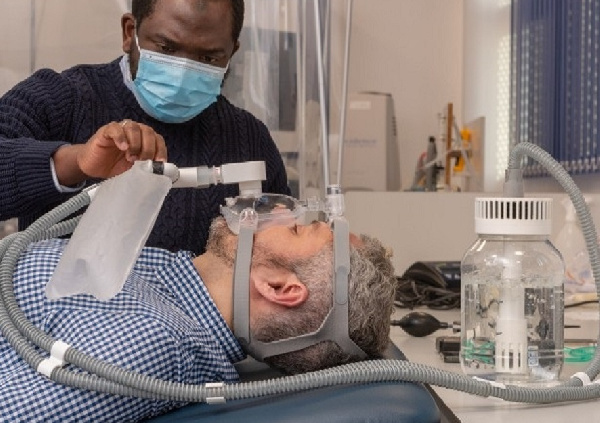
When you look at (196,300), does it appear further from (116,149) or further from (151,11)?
(151,11)

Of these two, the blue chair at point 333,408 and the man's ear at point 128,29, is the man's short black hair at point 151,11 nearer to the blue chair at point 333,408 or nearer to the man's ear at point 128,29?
the man's ear at point 128,29

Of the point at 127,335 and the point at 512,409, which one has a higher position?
the point at 127,335

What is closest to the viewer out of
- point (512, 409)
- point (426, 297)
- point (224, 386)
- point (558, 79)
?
point (224, 386)

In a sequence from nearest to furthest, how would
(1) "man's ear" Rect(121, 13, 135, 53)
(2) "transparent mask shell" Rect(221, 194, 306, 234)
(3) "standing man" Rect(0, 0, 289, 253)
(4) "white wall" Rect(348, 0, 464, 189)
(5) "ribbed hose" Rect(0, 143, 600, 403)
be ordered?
(5) "ribbed hose" Rect(0, 143, 600, 403), (2) "transparent mask shell" Rect(221, 194, 306, 234), (3) "standing man" Rect(0, 0, 289, 253), (1) "man's ear" Rect(121, 13, 135, 53), (4) "white wall" Rect(348, 0, 464, 189)

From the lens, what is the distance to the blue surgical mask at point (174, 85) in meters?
1.58

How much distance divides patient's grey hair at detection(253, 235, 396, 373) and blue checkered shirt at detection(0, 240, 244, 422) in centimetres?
7

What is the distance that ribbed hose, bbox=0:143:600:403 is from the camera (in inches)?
33.5

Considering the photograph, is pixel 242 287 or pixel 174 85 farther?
pixel 174 85

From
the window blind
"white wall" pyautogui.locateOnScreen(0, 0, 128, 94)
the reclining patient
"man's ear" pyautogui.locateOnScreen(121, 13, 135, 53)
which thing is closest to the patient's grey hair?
the reclining patient

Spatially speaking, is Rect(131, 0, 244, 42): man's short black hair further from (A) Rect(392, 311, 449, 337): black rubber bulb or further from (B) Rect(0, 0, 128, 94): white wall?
(A) Rect(392, 311, 449, 337): black rubber bulb

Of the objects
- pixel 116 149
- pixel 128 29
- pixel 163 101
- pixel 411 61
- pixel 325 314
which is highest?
A: pixel 411 61

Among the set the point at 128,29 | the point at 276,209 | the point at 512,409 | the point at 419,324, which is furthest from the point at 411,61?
the point at 512,409

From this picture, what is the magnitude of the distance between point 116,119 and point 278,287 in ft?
2.37

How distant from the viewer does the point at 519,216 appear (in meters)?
1.04
